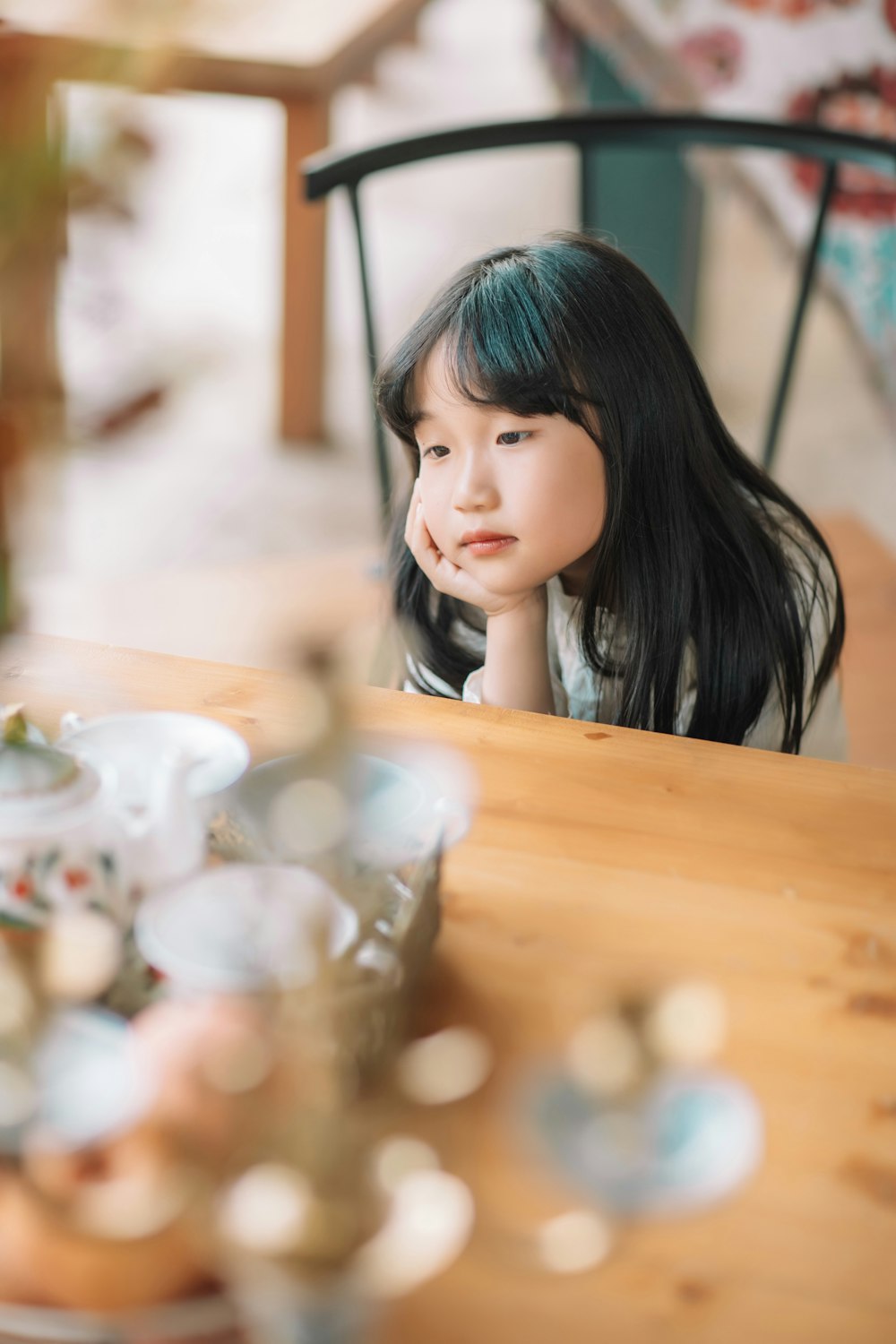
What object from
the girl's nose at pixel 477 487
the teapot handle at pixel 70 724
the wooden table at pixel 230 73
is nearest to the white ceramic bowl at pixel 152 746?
the teapot handle at pixel 70 724

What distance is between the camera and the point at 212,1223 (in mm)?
446

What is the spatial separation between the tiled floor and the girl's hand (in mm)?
163

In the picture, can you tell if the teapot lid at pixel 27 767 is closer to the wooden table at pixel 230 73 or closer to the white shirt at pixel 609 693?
the wooden table at pixel 230 73

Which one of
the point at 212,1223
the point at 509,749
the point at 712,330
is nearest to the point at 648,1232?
the point at 212,1223

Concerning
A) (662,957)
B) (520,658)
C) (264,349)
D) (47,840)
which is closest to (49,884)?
(47,840)

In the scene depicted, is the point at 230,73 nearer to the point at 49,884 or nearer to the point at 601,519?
the point at 601,519

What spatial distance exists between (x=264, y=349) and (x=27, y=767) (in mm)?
3035

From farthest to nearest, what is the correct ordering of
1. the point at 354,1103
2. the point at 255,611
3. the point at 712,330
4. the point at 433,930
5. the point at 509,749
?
the point at 712,330
the point at 255,611
the point at 509,749
the point at 433,930
the point at 354,1103

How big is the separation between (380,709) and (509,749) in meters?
0.10

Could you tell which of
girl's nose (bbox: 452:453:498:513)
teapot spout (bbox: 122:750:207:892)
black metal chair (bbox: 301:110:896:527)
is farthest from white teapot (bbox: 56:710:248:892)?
black metal chair (bbox: 301:110:896:527)

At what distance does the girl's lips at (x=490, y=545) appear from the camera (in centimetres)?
98

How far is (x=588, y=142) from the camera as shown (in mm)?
1521

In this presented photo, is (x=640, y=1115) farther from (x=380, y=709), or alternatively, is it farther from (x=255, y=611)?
(x=255, y=611)

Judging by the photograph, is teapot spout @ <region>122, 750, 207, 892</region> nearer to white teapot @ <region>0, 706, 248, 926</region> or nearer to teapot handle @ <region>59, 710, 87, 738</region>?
white teapot @ <region>0, 706, 248, 926</region>
